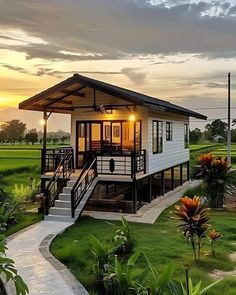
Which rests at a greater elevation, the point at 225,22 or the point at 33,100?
the point at 225,22

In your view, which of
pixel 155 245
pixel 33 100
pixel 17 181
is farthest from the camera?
pixel 17 181

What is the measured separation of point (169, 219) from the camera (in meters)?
13.3

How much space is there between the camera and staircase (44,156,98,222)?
1240 cm

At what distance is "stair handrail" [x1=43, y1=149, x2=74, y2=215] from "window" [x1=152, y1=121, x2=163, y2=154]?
3284 mm

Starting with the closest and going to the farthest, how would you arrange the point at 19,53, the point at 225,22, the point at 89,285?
Answer: the point at 89,285 < the point at 225,22 < the point at 19,53

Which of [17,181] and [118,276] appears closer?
[118,276]

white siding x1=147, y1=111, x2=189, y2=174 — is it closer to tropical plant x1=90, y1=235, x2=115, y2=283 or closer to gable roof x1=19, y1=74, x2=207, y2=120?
gable roof x1=19, y1=74, x2=207, y2=120

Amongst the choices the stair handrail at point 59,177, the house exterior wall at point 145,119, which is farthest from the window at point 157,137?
the stair handrail at point 59,177

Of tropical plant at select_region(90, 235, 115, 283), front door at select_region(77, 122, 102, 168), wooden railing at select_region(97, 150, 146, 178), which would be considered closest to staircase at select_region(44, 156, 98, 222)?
wooden railing at select_region(97, 150, 146, 178)

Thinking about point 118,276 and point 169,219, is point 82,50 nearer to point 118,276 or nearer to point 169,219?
point 169,219

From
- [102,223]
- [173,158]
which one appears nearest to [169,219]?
[102,223]

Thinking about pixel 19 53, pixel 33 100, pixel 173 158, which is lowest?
pixel 173 158

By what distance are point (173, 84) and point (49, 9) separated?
2028 cm

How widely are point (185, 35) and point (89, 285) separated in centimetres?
1368
